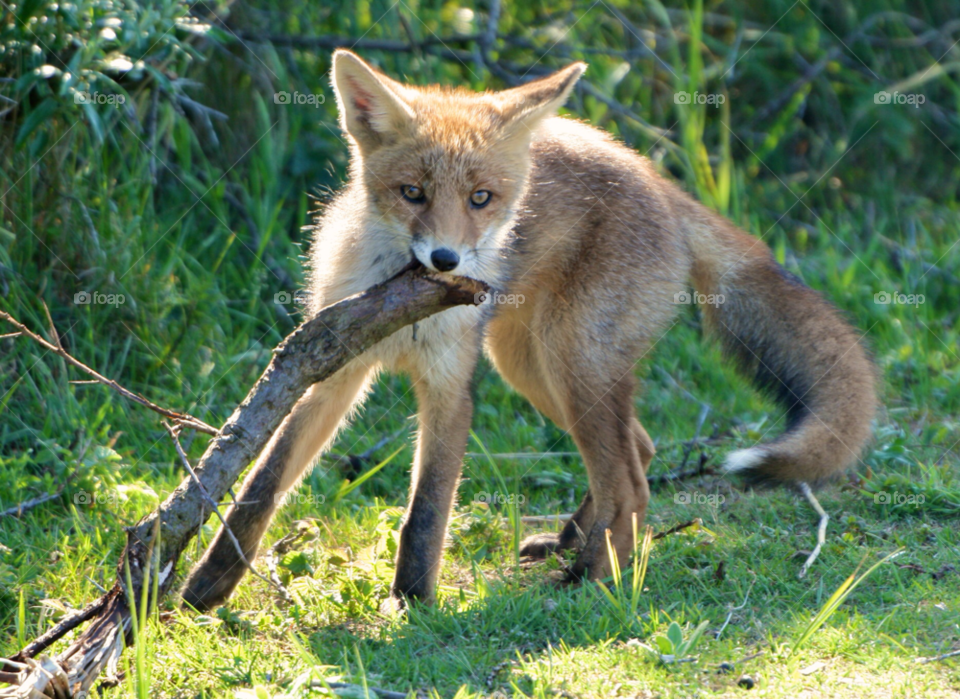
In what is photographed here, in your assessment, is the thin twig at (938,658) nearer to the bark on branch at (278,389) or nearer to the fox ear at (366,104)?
the bark on branch at (278,389)

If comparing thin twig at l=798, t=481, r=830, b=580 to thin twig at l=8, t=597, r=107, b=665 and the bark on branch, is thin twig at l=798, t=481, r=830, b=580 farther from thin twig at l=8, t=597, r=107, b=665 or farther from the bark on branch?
thin twig at l=8, t=597, r=107, b=665

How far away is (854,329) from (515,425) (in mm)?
1742

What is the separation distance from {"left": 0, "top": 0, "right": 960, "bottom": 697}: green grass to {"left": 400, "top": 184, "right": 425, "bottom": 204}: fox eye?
122cm

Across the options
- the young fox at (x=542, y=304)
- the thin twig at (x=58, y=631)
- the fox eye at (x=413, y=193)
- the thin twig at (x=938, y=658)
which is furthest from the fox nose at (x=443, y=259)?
the thin twig at (x=938, y=658)

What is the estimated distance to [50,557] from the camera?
348 centimetres

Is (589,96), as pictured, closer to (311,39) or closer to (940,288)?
(311,39)

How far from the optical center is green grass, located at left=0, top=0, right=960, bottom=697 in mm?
2930

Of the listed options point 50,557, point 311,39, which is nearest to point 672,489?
point 50,557

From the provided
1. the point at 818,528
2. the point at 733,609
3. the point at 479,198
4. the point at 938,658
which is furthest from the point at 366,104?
the point at 938,658

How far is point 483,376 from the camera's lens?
5043mm

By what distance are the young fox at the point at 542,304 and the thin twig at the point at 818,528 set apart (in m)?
0.27

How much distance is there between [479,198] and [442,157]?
204mm

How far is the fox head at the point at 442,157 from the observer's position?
3348mm

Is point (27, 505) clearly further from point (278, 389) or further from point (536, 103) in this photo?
point (536, 103)
